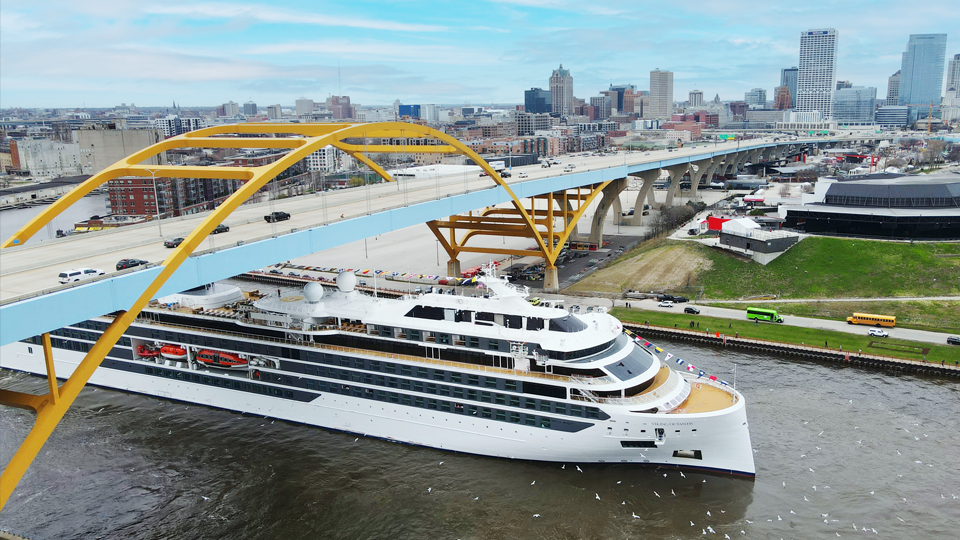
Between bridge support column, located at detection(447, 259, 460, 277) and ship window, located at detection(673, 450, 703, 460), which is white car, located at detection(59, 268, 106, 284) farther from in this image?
bridge support column, located at detection(447, 259, 460, 277)

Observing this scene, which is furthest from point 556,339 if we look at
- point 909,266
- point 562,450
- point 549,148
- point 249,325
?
point 549,148

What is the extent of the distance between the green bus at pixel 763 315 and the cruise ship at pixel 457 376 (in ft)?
56.9

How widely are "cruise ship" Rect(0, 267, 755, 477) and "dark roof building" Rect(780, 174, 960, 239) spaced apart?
3636cm

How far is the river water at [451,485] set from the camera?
22312 millimetres

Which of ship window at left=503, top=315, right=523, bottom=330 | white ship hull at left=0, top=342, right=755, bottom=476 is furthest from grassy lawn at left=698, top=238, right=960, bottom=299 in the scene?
ship window at left=503, top=315, right=523, bottom=330

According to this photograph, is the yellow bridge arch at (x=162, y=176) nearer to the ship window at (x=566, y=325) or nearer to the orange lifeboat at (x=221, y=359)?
the orange lifeboat at (x=221, y=359)

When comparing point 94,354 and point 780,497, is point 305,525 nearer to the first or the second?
point 94,354

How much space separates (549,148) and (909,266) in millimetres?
129740

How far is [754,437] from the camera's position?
90.5 ft

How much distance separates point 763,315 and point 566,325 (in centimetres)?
2200

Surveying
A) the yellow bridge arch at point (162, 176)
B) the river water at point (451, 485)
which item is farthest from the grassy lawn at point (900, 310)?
the yellow bridge arch at point (162, 176)

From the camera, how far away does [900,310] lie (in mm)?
42688

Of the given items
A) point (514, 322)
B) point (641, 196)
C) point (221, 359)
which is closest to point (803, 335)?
point (514, 322)

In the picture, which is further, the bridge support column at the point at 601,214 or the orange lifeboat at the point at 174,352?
the bridge support column at the point at 601,214
